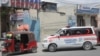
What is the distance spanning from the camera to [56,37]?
2606cm

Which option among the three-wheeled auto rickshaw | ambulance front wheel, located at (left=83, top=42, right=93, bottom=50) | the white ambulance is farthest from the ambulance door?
the three-wheeled auto rickshaw

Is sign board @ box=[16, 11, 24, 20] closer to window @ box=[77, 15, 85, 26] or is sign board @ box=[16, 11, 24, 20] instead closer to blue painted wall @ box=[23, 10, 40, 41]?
blue painted wall @ box=[23, 10, 40, 41]

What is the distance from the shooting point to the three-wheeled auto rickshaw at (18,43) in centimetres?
2356

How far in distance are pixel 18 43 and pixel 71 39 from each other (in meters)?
4.47

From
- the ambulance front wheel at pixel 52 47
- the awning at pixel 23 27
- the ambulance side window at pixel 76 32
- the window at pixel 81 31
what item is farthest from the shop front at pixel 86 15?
the ambulance front wheel at pixel 52 47

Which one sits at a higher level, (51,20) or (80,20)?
(51,20)

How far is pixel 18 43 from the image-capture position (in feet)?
79.4

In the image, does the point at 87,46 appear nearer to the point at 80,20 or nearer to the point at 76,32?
the point at 76,32

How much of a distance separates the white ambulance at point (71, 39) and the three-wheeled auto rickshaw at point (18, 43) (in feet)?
5.16

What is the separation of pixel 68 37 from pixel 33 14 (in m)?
10.1

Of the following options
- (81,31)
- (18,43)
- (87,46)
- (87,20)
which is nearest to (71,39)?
(81,31)

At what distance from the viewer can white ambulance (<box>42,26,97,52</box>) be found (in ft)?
85.6

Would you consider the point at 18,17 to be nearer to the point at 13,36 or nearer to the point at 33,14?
the point at 33,14

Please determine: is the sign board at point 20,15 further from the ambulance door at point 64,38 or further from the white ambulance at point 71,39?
the ambulance door at point 64,38
